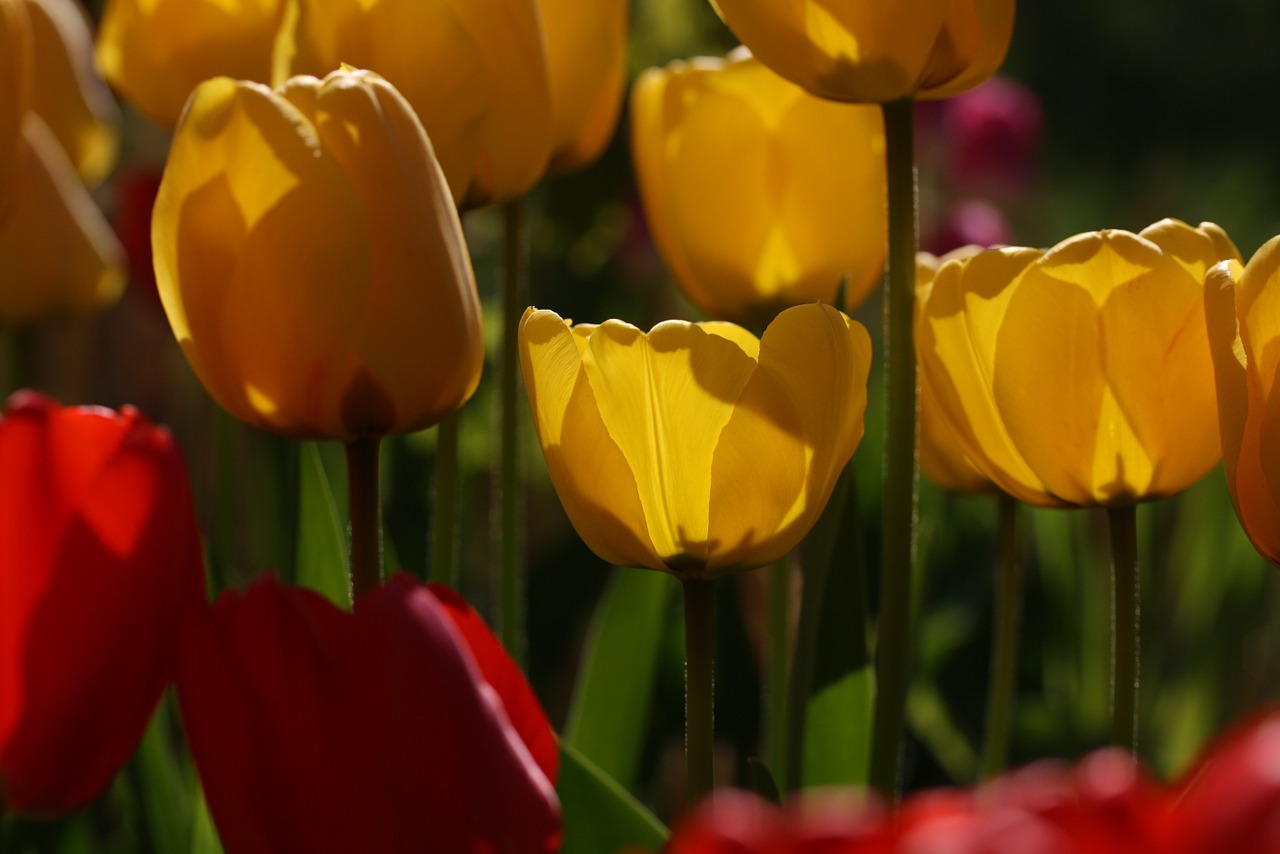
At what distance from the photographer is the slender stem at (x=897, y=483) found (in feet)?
1.56

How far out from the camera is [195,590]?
36 cm

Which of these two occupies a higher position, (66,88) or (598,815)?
(66,88)

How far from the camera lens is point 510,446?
62cm

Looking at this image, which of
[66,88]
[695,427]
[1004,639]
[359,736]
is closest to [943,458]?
[1004,639]

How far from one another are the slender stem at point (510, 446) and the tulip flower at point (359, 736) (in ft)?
0.93

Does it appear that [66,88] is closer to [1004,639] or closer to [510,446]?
[510,446]

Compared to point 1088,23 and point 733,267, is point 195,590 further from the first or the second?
point 1088,23

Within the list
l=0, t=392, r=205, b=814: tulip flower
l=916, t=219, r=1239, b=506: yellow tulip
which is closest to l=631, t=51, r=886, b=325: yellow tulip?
l=916, t=219, r=1239, b=506: yellow tulip

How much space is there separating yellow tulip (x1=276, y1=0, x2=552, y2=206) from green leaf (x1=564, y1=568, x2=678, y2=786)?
240mm

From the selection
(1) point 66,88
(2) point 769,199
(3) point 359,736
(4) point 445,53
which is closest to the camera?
(3) point 359,736

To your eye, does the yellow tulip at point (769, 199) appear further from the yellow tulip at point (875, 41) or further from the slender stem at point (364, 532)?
the slender stem at point (364, 532)

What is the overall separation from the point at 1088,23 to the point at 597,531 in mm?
5388

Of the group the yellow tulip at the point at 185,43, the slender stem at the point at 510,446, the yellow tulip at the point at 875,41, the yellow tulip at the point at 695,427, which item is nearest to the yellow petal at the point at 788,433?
the yellow tulip at the point at 695,427

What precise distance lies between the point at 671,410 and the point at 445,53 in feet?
0.61
